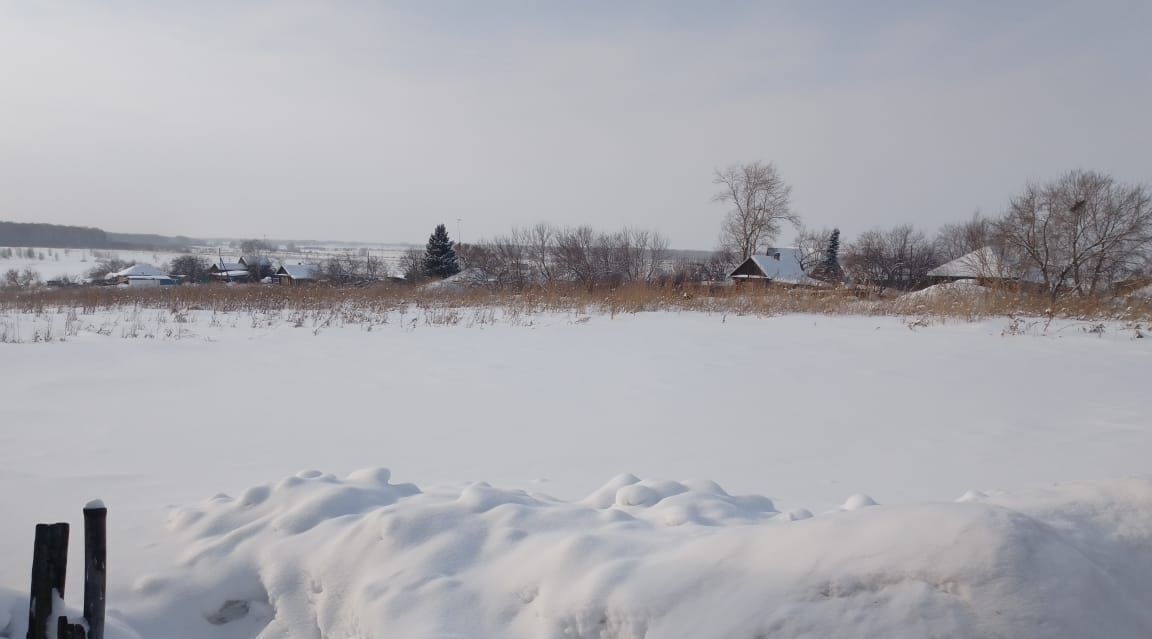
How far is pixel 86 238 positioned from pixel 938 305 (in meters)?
175

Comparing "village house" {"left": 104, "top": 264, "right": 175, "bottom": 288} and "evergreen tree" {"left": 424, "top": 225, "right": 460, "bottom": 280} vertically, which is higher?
"evergreen tree" {"left": 424, "top": 225, "right": 460, "bottom": 280}

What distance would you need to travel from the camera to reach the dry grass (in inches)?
480

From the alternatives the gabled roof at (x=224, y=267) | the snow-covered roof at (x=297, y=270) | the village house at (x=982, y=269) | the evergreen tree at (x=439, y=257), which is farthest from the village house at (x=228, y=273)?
the village house at (x=982, y=269)

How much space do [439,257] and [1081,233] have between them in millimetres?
34336

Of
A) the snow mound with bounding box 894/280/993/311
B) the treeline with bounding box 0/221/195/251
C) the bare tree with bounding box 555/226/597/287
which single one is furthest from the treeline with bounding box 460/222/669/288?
the treeline with bounding box 0/221/195/251

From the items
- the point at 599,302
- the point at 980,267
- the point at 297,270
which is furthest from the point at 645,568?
the point at 297,270

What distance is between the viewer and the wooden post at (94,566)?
174 cm

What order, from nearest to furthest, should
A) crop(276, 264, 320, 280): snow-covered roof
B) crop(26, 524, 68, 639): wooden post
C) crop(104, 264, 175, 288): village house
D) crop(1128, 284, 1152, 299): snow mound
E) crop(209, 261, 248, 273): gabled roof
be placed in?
crop(26, 524, 68, 639): wooden post
crop(1128, 284, 1152, 299): snow mound
crop(104, 264, 175, 288): village house
crop(276, 264, 320, 280): snow-covered roof
crop(209, 261, 248, 273): gabled roof

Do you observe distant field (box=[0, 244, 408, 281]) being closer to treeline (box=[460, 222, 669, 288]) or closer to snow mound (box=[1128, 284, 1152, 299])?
treeline (box=[460, 222, 669, 288])

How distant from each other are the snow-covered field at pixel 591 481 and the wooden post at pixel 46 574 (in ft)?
0.55

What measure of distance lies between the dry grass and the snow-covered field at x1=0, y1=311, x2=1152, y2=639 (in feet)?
8.57

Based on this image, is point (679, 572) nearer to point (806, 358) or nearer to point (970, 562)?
point (970, 562)

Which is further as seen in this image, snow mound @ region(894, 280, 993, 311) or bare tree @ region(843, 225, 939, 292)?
bare tree @ region(843, 225, 939, 292)

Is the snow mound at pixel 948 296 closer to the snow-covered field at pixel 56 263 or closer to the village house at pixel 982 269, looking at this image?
the village house at pixel 982 269
